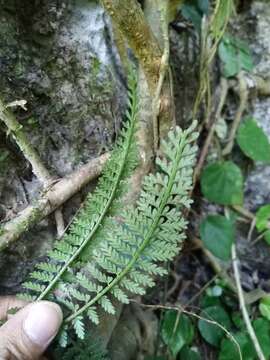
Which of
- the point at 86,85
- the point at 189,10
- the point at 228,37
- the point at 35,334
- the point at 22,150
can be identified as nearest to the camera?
the point at 35,334

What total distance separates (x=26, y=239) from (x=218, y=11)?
70cm

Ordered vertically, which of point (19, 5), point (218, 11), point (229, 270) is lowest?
point (229, 270)

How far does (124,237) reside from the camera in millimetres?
776

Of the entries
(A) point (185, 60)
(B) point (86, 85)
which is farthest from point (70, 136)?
(A) point (185, 60)

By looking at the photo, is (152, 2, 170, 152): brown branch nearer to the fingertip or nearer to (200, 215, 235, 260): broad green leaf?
(200, 215, 235, 260): broad green leaf

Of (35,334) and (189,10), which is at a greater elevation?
(189,10)

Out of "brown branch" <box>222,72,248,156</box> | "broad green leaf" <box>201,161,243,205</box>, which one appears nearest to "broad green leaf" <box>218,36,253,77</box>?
"brown branch" <box>222,72,248,156</box>

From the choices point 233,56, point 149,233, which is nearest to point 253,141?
point 233,56

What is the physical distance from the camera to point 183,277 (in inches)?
52.1

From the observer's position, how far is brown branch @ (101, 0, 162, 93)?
0.88 metres

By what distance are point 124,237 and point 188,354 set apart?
0.54 m

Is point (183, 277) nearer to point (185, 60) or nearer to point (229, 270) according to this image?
point (229, 270)

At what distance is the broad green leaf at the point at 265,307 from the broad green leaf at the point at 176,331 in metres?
0.19

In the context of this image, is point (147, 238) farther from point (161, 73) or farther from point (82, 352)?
point (161, 73)
